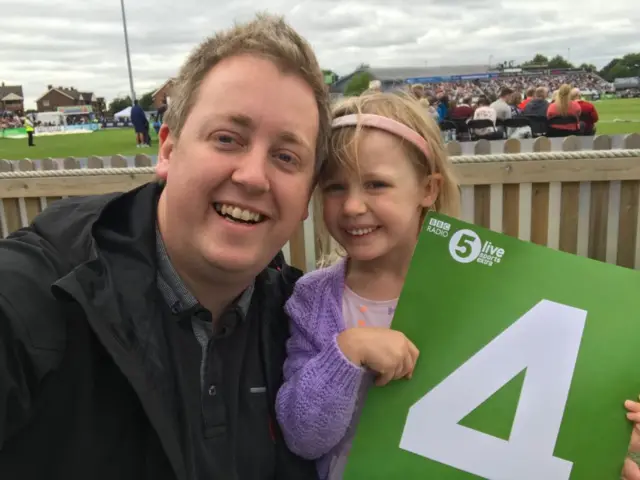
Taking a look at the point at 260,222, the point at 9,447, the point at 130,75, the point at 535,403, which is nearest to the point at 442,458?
the point at 535,403

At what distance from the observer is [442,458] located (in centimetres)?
142

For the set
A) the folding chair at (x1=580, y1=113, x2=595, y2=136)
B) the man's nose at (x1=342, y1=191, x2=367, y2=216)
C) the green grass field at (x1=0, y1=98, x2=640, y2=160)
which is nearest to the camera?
the man's nose at (x1=342, y1=191, x2=367, y2=216)

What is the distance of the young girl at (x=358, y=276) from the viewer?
1.44 meters

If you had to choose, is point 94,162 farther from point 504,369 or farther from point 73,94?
point 73,94

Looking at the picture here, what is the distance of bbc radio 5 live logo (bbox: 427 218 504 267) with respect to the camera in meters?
1.47

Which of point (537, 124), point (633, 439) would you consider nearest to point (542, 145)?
point (633, 439)

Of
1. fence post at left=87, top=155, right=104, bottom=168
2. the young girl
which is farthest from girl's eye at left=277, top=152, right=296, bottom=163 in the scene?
fence post at left=87, top=155, right=104, bottom=168

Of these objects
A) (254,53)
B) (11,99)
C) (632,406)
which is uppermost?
(11,99)

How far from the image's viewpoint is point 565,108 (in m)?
9.01

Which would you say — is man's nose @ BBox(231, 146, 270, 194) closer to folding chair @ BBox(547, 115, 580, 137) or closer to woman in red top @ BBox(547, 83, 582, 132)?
woman in red top @ BBox(547, 83, 582, 132)

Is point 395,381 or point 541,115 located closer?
point 395,381

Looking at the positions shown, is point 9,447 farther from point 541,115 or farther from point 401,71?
point 401,71

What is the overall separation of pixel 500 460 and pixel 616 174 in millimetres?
3337

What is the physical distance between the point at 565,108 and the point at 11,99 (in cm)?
9408
